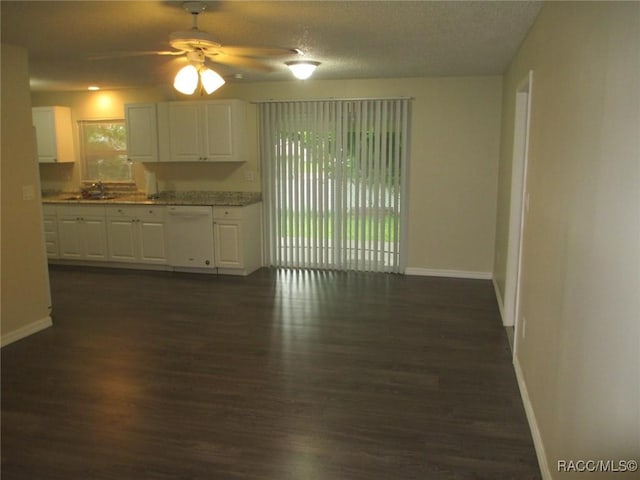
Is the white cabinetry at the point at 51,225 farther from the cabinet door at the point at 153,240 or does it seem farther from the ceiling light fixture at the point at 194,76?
the ceiling light fixture at the point at 194,76

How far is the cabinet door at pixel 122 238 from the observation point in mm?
6492

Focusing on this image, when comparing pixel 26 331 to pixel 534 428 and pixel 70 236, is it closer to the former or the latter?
pixel 70 236

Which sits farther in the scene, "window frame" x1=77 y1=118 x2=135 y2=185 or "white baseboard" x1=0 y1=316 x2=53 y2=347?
"window frame" x1=77 y1=118 x2=135 y2=185

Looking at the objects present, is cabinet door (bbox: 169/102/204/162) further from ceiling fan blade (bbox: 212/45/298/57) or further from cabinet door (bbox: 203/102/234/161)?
ceiling fan blade (bbox: 212/45/298/57)

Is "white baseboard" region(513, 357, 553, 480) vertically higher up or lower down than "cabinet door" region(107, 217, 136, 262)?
lower down

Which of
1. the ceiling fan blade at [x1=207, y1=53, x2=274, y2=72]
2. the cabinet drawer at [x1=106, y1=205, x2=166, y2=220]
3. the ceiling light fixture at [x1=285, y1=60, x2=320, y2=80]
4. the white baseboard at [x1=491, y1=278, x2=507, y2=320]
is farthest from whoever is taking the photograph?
the cabinet drawer at [x1=106, y1=205, x2=166, y2=220]

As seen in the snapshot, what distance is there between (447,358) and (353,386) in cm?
83

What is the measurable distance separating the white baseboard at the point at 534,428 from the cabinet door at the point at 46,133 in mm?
6547

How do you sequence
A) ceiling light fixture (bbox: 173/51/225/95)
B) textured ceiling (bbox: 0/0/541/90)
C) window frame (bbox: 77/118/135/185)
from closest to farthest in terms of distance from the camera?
textured ceiling (bbox: 0/0/541/90), ceiling light fixture (bbox: 173/51/225/95), window frame (bbox: 77/118/135/185)

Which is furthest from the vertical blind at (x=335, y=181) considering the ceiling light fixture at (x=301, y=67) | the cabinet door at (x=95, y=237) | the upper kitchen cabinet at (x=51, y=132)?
the upper kitchen cabinet at (x=51, y=132)

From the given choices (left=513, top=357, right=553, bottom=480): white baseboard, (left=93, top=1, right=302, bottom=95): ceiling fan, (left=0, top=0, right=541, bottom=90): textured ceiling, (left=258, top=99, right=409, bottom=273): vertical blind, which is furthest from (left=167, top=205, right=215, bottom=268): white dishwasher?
(left=513, top=357, right=553, bottom=480): white baseboard

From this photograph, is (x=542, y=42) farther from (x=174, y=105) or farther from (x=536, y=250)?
(x=174, y=105)

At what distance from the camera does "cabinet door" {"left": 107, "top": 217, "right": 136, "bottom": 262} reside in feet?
21.3

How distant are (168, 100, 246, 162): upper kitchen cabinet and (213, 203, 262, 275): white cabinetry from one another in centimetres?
73
